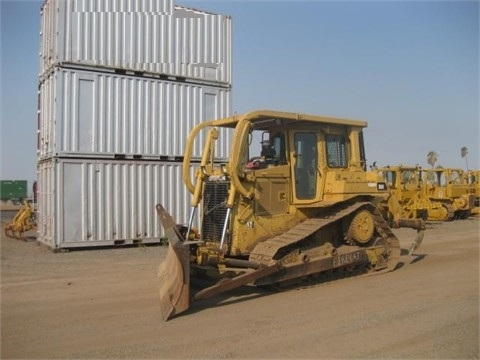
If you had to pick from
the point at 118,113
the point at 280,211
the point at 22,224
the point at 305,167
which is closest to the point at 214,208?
the point at 280,211

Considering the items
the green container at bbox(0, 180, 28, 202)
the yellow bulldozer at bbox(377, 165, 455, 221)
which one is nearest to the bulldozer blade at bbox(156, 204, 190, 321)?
the yellow bulldozer at bbox(377, 165, 455, 221)

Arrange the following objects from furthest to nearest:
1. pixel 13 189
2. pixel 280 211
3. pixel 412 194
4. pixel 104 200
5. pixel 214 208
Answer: pixel 13 189, pixel 412 194, pixel 104 200, pixel 280 211, pixel 214 208

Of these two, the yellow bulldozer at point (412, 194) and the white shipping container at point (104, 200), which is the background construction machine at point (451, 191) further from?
the white shipping container at point (104, 200)

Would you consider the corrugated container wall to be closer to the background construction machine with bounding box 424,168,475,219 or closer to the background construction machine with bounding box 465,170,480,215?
the background construction machine with bounding box 424,168,475,219

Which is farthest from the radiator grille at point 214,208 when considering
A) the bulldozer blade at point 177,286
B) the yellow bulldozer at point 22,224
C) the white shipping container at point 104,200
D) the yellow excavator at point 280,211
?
the yellow bulldozer at point 22,224

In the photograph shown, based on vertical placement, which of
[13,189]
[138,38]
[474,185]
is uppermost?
[138,38]

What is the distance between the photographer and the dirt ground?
5008 mm

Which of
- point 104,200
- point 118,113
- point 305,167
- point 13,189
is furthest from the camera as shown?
point 13,189

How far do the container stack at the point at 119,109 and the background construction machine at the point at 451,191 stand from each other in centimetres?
1354

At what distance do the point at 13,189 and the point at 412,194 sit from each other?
3985cm

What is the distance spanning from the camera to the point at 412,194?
892 inches

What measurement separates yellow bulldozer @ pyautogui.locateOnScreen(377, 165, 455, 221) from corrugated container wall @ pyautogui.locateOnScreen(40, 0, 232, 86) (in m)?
10.2

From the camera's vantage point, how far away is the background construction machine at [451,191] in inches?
941

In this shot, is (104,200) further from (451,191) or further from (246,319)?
(451,191)
